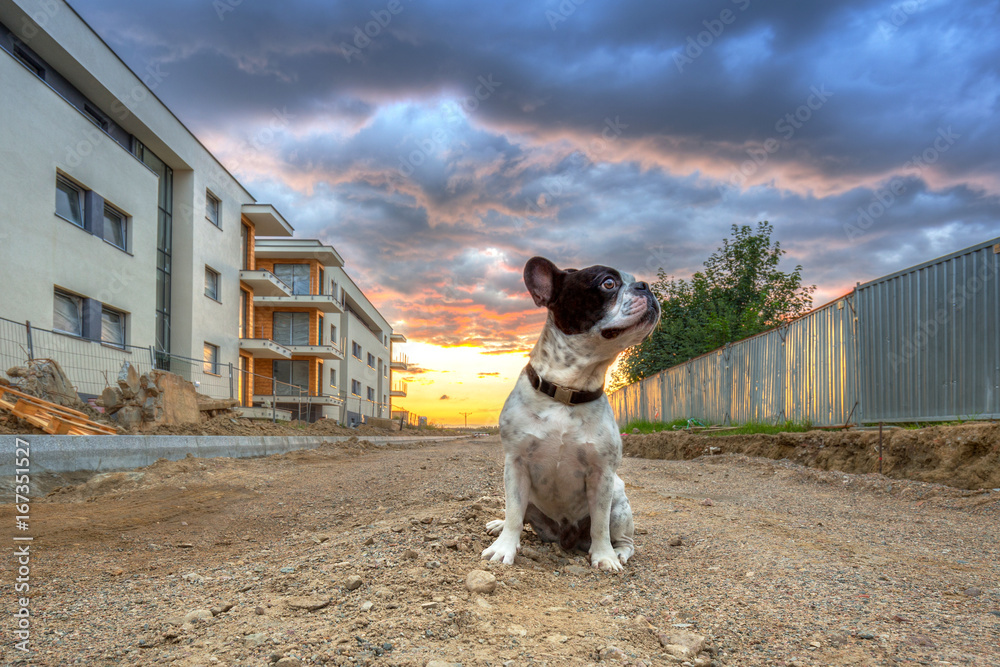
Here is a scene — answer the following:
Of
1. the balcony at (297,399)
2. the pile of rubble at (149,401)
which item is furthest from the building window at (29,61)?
the balcony at (297,399)

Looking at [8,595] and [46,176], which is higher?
[46,176]

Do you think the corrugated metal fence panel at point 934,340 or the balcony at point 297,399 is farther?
the balcony at point 297,399

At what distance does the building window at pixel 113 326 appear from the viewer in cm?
1502

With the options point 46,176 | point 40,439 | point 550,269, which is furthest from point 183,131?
point 550,269

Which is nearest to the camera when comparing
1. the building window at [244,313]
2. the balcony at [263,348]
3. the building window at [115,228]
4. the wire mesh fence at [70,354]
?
the wire mesh fence at [70,354]

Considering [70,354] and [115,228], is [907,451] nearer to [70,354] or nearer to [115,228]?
[70,354]

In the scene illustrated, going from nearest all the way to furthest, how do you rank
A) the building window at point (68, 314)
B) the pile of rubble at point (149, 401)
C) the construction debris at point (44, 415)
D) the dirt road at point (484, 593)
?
1. the dirt road at point (484, 593)
2. the construction debris at point (44, 415)
3. the pile of rubble at point (149, 401)
4. the building window at point (68, 314)

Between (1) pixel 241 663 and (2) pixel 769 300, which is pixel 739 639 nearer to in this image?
(1) pixel 241 663

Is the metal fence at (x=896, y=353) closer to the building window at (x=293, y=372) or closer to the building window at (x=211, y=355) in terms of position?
the building window at (x=211, y=355)

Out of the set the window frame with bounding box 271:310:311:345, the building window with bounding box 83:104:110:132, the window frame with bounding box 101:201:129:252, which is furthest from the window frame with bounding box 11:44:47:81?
the window frame with bounding box 271:310:311:345

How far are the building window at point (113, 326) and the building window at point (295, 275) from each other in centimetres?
1638

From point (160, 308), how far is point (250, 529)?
Result: 18.4 m

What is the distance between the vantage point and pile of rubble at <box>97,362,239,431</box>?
9.83 m

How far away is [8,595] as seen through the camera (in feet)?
9.36
